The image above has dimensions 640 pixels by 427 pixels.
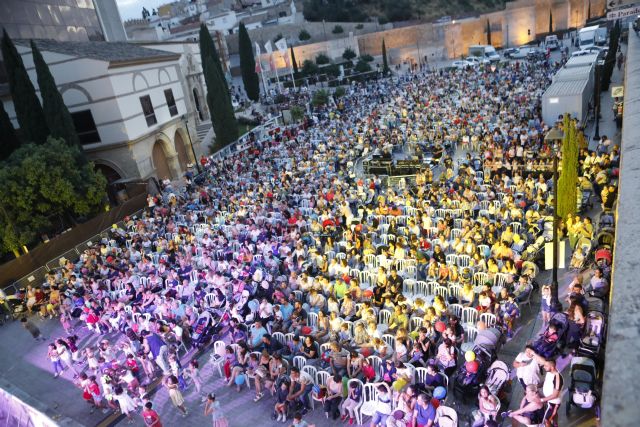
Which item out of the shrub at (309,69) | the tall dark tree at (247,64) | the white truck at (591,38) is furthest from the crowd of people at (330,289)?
the shrub at (309,69)

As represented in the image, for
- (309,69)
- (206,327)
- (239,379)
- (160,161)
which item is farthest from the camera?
(309,69)

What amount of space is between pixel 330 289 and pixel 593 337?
19.2ft

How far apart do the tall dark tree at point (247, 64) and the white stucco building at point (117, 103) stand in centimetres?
1860

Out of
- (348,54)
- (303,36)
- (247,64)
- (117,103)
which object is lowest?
(348,54)

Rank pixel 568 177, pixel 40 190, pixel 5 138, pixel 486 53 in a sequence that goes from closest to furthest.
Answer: pixel 568 177
pixel 40 190
pixel 5 138
pixel 486 53

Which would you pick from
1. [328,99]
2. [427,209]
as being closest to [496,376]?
[427,209]

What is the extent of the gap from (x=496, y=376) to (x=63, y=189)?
61.4 feet

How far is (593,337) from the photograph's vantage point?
Answer: 7.40 meters

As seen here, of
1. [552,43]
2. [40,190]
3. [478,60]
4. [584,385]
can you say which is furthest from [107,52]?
[552,43]

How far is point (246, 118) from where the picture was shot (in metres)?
45.3

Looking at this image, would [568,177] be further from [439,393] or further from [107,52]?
[107,52]

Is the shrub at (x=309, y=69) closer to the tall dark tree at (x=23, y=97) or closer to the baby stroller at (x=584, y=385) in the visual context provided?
the tall dark tree at (x=23, y=97)

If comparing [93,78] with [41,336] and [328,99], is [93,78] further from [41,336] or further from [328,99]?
[328,99]

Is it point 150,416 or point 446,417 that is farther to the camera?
point 150,416
